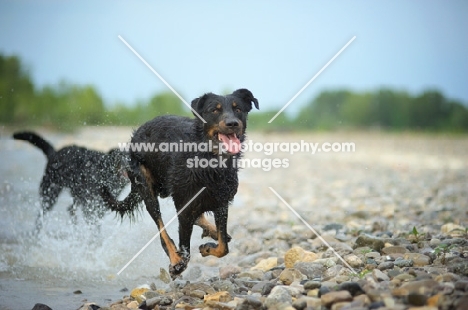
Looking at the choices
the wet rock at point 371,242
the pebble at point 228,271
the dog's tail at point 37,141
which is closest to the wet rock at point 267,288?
the pebble at point 228,271

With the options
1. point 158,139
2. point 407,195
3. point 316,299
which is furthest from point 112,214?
point 407,195

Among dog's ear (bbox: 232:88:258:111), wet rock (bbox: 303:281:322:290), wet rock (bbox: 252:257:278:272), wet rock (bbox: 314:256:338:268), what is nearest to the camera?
wet rock (bbox: 303:281:322:290)

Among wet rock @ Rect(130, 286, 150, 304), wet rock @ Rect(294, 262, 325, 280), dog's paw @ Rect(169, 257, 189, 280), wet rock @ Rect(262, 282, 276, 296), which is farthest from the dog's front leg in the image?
wet rock @ Rect(262, 282, 276, 296)

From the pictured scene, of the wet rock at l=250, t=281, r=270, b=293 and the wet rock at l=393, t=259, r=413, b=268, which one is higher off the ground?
the wet rock at l=393, t=259, r=413, b=268

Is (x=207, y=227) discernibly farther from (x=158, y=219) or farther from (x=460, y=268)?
(x=460, y=268)

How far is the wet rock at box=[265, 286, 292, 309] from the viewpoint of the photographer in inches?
182

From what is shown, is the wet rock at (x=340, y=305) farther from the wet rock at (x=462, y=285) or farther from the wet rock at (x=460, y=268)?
the wet rock at (x=460, y=268)

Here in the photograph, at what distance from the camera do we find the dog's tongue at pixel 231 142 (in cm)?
611

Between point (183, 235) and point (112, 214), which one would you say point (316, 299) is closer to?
point (183, 235)

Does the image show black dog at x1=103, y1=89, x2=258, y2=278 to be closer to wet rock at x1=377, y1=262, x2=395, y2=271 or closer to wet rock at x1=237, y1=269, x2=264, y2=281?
wet rock at x1=237, y1=269, x2=264, y2=281

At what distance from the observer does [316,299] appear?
14.9ft

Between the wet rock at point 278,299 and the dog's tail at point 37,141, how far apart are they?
567cm

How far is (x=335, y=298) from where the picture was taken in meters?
4.34

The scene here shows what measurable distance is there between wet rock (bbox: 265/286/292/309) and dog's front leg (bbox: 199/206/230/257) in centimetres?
157
